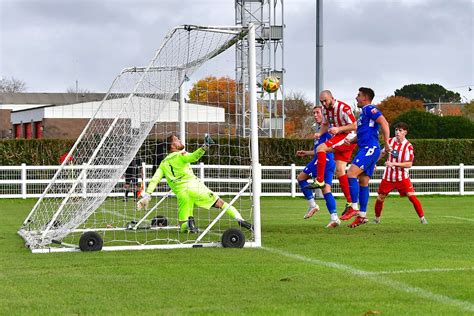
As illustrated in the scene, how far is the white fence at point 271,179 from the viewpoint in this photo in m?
31.9

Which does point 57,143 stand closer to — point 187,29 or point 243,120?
point 243,120

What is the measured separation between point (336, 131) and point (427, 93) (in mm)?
118357

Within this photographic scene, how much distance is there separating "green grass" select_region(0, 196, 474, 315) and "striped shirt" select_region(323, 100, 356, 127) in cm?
191

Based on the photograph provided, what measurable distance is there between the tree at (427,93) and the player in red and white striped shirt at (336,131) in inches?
4447

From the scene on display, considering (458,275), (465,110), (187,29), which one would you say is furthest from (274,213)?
(465,110)

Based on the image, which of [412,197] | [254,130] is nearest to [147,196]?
[254,130]

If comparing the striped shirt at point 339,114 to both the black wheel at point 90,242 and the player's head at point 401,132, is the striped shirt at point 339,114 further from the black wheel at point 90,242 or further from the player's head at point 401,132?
the black wheel at point 90,242

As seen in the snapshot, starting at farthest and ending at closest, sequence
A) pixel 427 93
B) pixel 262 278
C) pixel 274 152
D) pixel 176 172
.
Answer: pixel 427 93
pixel 274 152
pixel 176 172
pixel 262 278

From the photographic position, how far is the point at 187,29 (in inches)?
543

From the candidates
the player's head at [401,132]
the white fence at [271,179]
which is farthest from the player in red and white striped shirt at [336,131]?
the white fence at [271,179]

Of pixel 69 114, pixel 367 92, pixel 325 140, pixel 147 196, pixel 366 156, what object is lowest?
pixel 147 196

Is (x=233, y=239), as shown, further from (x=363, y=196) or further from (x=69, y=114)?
(x=69, y=114)

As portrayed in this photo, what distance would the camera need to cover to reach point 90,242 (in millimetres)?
12875

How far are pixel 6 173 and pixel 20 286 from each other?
970 inches
